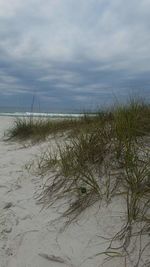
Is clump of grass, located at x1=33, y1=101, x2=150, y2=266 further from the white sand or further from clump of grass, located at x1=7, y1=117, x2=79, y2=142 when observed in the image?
clump of grass, located at x1=7, y1=117, x2=79, y2=142

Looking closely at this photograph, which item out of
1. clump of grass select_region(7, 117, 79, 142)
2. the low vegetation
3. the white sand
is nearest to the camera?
the white sand

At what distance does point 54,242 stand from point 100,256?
1.37 feet

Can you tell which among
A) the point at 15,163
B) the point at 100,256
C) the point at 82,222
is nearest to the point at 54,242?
the point at 82,222

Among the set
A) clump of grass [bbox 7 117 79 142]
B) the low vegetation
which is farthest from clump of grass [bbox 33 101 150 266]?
clump of grass [bbox 7 117 79 142]

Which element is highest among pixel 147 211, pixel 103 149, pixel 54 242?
pixel 103 149

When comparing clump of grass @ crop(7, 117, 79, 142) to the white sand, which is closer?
the white sand

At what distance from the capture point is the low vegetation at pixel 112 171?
8.07ft

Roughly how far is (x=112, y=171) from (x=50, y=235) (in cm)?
82

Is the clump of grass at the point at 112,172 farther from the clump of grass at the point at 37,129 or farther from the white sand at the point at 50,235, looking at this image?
the clump of grass at the point at 37,129

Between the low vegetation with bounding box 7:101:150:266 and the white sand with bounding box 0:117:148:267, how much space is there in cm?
9

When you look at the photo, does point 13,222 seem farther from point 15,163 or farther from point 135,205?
point 15,163

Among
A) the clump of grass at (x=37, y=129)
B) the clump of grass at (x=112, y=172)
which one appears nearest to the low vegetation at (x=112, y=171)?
the clump of grass at (x=112, y=172)

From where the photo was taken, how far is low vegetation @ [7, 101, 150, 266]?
2.46m

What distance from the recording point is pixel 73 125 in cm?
609
